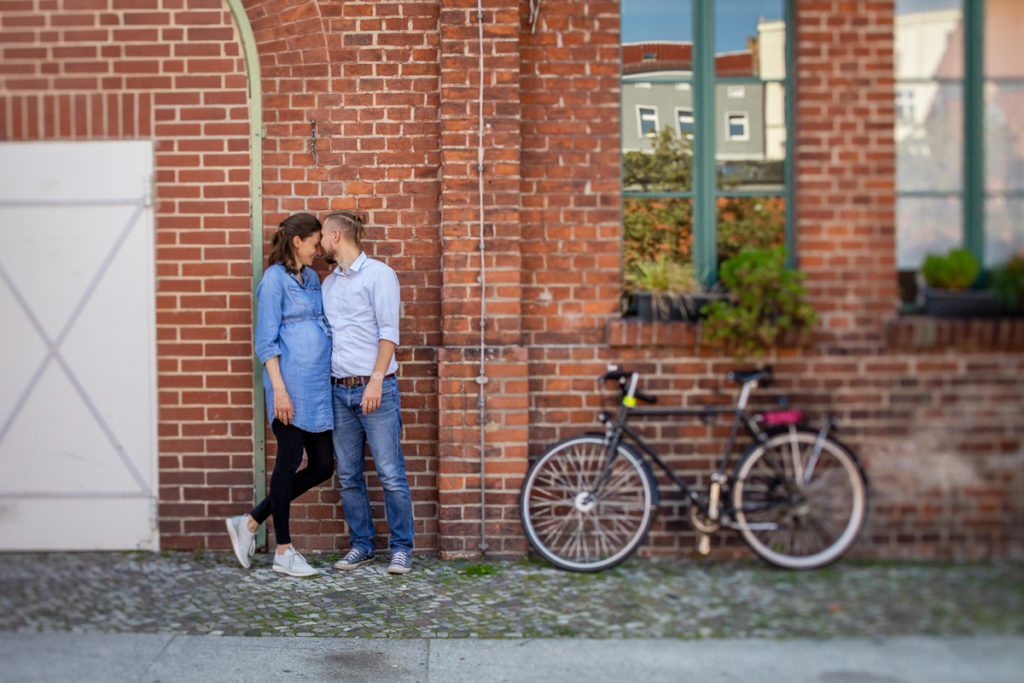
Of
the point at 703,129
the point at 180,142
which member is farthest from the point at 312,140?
the point at 703,129

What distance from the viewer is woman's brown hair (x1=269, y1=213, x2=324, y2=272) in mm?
5125

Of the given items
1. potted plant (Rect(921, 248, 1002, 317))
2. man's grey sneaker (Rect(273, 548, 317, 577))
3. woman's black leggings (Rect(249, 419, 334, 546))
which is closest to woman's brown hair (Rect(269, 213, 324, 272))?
woman's black leggings (Rect(249, 419, 334, 546))

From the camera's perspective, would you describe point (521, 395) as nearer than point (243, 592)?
No

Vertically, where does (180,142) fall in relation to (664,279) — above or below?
above

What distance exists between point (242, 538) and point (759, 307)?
3246 mm

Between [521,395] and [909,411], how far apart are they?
2251 mm

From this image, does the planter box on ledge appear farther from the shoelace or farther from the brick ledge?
the shoelace

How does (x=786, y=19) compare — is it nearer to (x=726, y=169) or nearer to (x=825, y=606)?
(x=726, y=169)

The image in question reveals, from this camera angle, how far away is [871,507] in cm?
518

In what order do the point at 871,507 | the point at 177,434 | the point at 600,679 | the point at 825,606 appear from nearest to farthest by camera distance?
the point at 600,679
the point at 825,606
the point at 871,507
the point at 177,434

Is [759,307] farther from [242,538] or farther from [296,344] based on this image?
[242,538]

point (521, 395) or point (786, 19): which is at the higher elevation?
point (786, 19)

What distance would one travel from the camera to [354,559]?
17.2ft

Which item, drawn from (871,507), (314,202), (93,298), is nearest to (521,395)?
(314,202)
